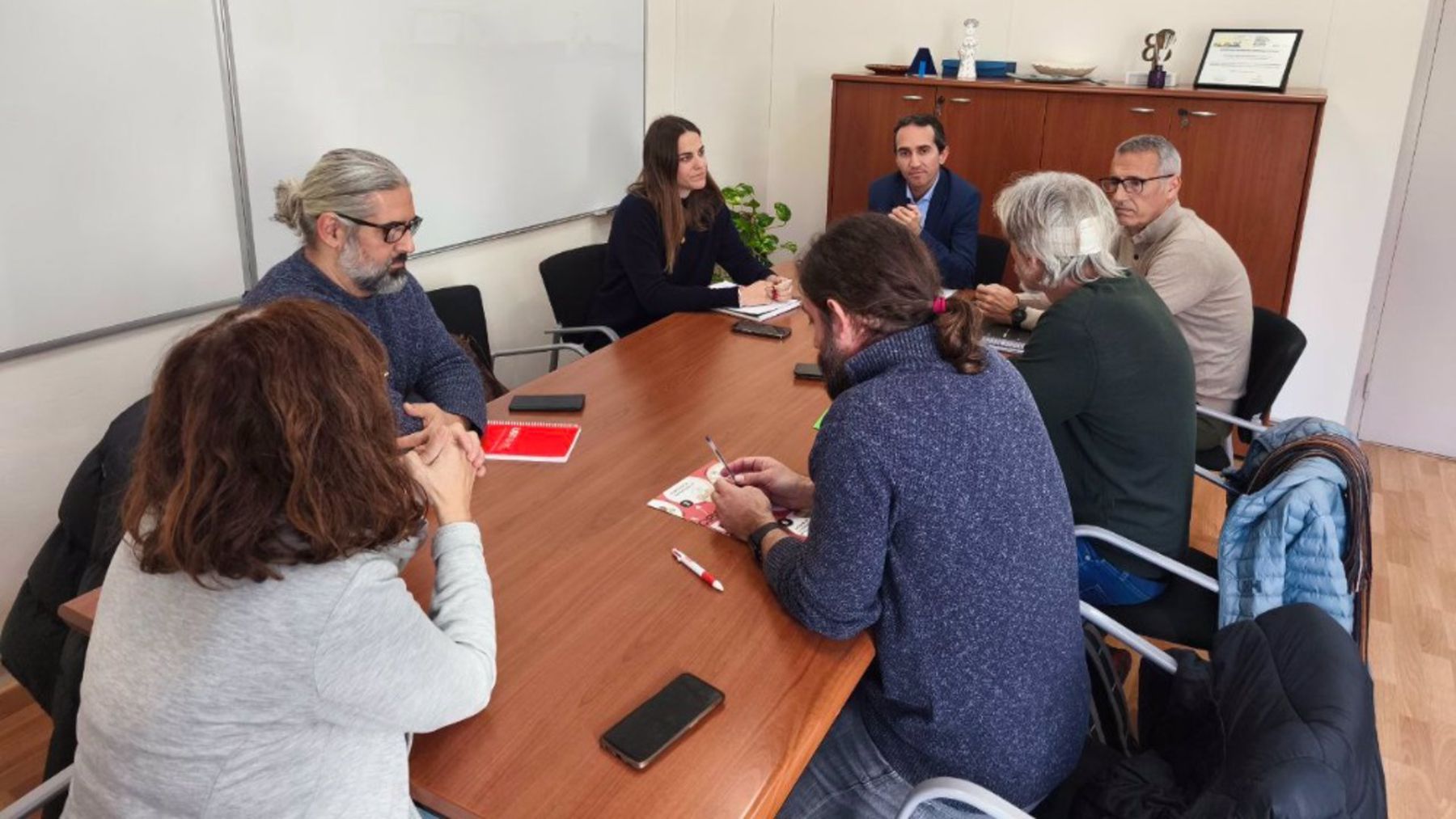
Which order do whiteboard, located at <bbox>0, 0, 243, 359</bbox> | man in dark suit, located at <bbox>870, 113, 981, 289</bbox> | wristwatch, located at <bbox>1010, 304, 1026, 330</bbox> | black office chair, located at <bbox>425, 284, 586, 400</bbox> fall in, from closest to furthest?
whiteboard, located at <bbox>0, 0, 243, 359</bbox> → wristwatch, located at <bbox>1010, 304, 1026, 330</bbox> → black office chair, located at <bbox>425, 284, 586, 400</bbox> → man in dark suit, located at <bbox>870, 113, 981, 289</bbox>

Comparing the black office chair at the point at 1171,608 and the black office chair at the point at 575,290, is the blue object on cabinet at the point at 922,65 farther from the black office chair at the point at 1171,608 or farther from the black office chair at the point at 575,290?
the black office chair at the point at 1171,608

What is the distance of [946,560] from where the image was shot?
1382mm

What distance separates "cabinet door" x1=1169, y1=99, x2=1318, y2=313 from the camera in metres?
3.94

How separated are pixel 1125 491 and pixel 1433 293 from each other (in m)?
3.21

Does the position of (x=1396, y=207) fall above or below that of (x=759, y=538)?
above

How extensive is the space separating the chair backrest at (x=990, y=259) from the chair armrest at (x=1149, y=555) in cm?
225

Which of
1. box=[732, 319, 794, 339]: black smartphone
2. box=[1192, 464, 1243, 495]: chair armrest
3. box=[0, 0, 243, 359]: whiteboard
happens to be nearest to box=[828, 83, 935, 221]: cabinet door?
box=[732, 319, 794, 339]: black smartphone

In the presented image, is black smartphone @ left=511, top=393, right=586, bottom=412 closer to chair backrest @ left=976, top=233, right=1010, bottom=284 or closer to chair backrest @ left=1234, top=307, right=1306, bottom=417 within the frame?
chair backrest @ left=1234, top=307, right=1306, bottom=417

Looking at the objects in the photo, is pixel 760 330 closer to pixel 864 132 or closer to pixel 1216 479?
pixel 1216 479

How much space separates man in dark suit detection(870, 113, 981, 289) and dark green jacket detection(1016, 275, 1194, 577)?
70.3 inches

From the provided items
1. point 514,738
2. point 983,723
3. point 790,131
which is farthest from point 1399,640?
point 790,131

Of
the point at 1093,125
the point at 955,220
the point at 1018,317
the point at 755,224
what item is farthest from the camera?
the point at 755,224

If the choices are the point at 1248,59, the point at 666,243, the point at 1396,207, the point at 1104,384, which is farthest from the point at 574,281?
the point at 1396,207

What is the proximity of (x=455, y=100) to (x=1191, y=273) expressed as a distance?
101 inches
